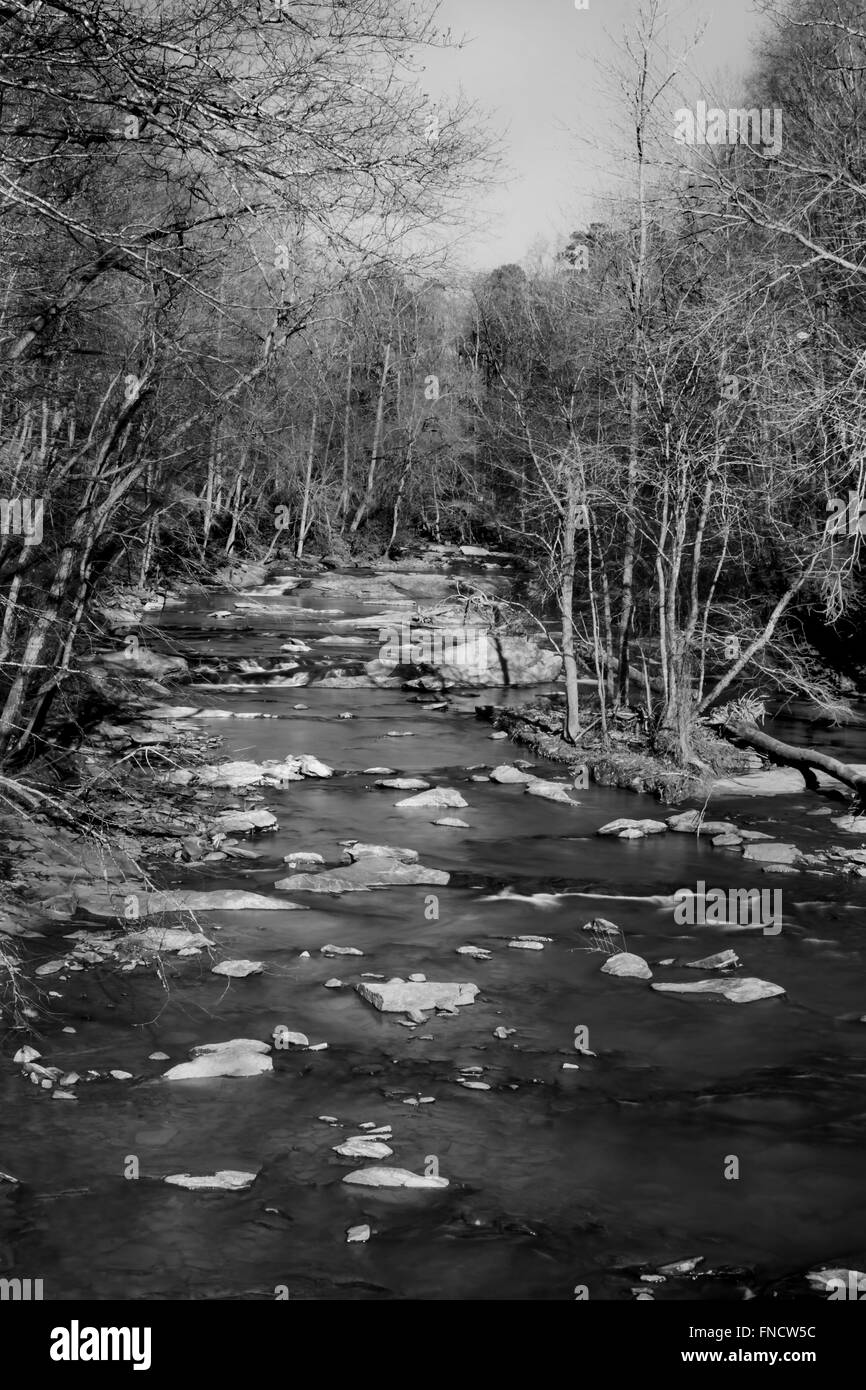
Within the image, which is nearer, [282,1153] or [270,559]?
[282,1153]

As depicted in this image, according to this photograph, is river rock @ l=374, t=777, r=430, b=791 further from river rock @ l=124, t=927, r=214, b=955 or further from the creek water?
river rock @ l=124, t=927, r=214, b=955

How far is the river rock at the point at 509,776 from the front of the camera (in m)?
14.5

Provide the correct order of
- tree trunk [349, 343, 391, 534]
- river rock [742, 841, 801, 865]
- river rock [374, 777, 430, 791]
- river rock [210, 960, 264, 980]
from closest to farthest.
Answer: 1. river rock [210, 960, 264, 980]
2. river rock [742, 841, 801, 865]
3. river rock [374, 777, 430, 791]
4. tree trunk [349, 343, 391, 534]

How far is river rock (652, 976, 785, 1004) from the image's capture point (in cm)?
797

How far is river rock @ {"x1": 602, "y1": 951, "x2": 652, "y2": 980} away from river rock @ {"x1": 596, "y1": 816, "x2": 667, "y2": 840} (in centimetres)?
375

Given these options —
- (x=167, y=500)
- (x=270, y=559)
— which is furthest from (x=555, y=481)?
(x=270, y=559)

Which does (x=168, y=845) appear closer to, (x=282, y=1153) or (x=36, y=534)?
(x=36, y=534)

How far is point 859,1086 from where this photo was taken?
674cm

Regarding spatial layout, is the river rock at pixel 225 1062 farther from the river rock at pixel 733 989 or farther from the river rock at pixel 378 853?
the river rock at pixel 378 853

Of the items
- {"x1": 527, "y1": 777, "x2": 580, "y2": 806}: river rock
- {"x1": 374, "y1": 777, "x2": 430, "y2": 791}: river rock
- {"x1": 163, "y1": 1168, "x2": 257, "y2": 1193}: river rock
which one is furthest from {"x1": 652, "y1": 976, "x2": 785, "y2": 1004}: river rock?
{"x1": 374, "y1": 777, "x2": 430, "y2": 791}: river rock

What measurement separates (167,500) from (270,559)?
1063 inches

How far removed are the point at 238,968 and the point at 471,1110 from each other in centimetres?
228

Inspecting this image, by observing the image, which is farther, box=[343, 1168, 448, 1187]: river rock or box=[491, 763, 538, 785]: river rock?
box=[491, 763, 538, 785]: river rock
